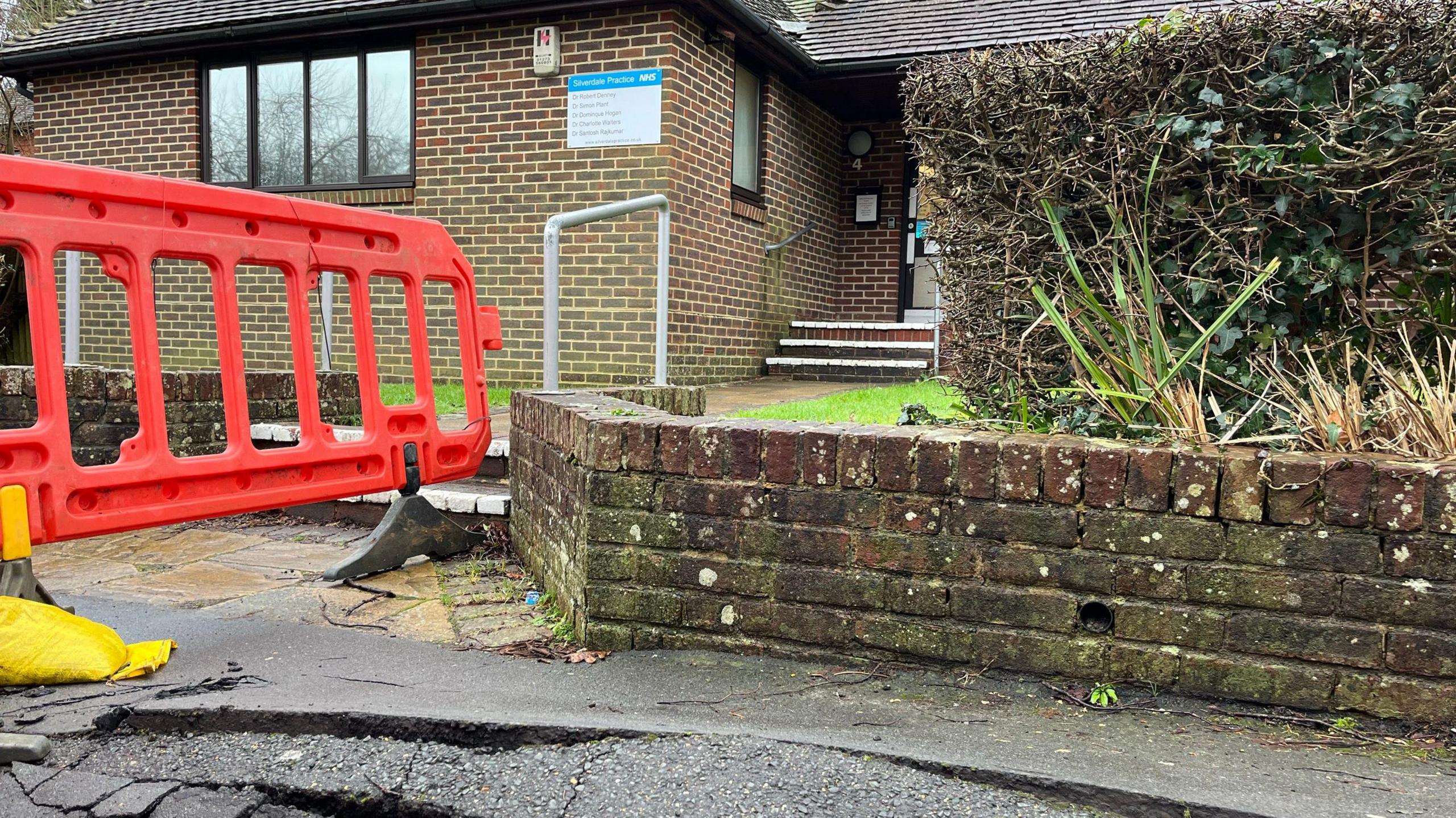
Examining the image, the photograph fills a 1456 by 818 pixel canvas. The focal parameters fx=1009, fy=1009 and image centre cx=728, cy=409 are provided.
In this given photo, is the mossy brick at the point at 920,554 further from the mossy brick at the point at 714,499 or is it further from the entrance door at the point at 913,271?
the entrance door at the point at 913,271

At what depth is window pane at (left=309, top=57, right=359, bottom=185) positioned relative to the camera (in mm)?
9398

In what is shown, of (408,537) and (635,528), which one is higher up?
(635,528)

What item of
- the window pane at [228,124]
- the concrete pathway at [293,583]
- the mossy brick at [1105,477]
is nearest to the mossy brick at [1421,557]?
the mossy brick at [1105,477]

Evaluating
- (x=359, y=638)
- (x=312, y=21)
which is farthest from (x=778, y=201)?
(x=359, y=638)

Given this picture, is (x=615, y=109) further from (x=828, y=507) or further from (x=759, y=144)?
(x=828, y=507)

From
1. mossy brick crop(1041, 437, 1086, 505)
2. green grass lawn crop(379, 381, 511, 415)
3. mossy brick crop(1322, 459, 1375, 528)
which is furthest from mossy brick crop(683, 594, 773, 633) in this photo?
green grass lawn crop(379, 381, 511, 415)

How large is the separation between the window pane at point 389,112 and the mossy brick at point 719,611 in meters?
7.37

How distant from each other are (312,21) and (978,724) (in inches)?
347

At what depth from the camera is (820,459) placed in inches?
111

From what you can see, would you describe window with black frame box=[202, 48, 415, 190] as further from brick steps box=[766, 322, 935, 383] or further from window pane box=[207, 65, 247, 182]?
brick steps box=[766, 322, 935, 383]

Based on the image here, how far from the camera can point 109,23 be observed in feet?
34.4

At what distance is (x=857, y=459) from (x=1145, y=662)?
904 mm

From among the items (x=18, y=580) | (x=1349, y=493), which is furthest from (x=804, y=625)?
(x=18, y=580)

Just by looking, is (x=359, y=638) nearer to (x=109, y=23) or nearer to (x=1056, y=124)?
(x=1056, y=124)
